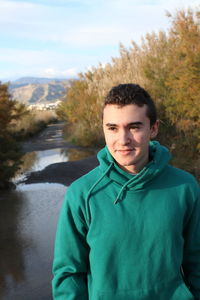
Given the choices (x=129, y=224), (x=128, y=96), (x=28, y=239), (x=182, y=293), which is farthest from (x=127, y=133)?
(x=28, y=239)

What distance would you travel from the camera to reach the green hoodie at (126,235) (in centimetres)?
152

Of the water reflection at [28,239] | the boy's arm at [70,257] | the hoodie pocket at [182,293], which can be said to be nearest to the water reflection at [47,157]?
the water reflection at [28,239]

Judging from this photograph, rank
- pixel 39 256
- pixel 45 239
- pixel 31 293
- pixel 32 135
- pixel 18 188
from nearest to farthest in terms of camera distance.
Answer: pixel 31 293, pixel 39 256, pixel 45 239, pixel 18 188, pixel 32 135

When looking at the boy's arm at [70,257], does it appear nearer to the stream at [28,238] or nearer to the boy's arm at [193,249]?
the boy's arm at [193,249]

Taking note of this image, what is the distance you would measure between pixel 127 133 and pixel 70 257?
0.54m

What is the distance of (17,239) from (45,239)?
47 cm

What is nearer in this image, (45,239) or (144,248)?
(144,248)

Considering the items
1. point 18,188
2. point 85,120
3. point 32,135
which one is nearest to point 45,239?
point 18,188

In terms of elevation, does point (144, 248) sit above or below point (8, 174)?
above

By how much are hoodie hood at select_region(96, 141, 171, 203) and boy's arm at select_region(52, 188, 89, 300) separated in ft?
0.55

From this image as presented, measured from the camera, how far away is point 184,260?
168 centimetres

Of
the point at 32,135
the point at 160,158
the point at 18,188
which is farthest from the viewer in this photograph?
the point at 32,135

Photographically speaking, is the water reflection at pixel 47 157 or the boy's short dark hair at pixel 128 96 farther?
the water reflection at pixel 47 157

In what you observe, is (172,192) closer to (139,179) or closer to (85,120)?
Answer: (139,179)
